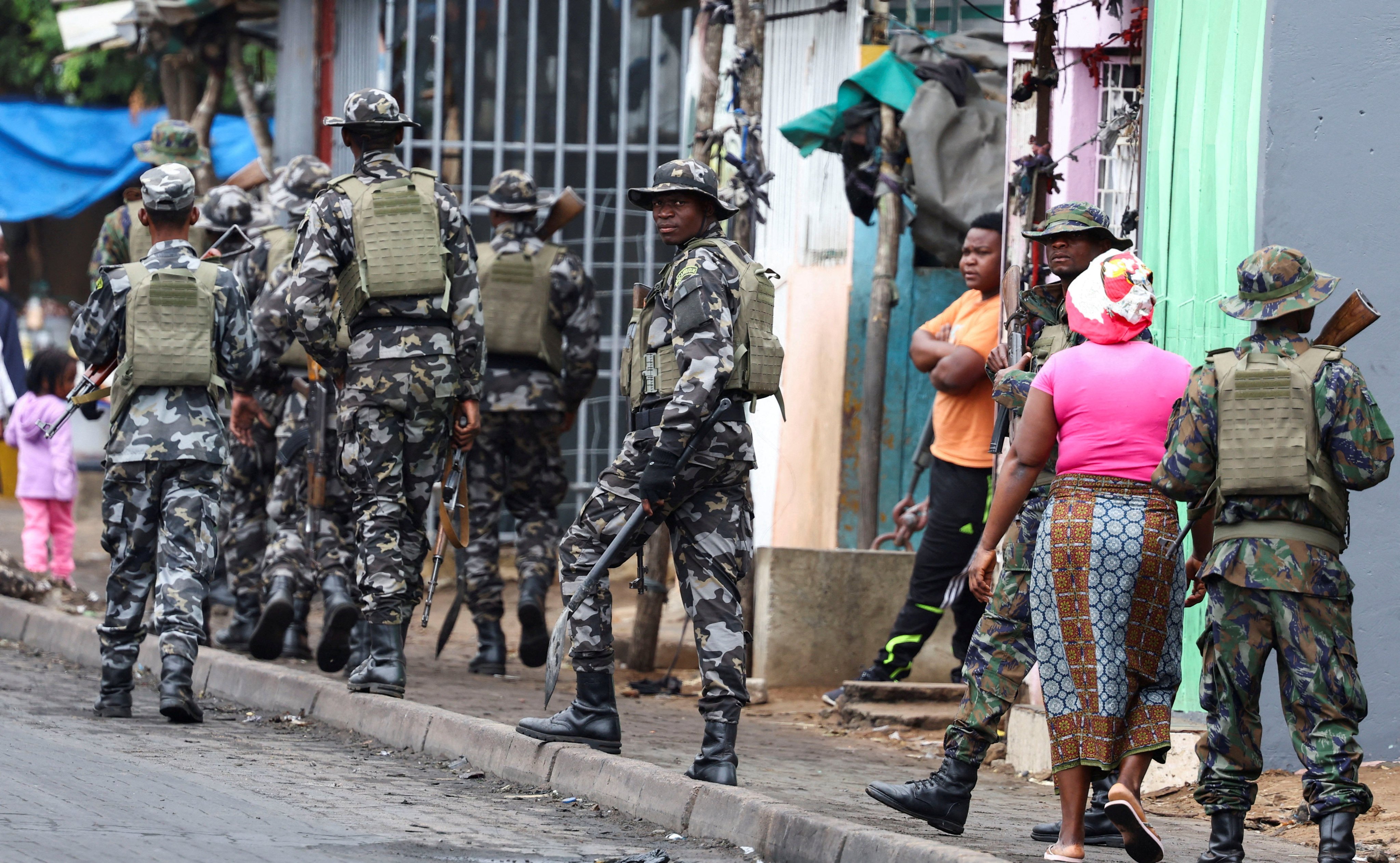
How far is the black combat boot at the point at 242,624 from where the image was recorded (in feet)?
31.0

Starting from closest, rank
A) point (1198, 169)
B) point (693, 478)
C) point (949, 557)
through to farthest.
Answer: point (693, 478), point (1198, 169), point (949, 557)

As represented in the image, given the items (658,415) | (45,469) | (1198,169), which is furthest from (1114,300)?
(45,469)

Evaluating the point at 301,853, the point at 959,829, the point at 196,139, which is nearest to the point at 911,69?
the point at 196,139

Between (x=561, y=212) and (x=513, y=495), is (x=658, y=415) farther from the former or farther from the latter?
(x=561, y=212)

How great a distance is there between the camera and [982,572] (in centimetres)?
560

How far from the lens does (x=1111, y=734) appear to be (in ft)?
16.6

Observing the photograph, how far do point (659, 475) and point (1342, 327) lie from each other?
197cm

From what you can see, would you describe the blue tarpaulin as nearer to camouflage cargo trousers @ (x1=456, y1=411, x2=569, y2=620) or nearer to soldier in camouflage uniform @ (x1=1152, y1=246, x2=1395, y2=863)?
camouflage cargo trousers @ (x1=456, y1=411, x2=569, y2=620)

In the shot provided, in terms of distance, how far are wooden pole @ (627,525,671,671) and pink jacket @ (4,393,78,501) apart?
166 inches

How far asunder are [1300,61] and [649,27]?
6.80 meters

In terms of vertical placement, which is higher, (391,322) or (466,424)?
(391,322)

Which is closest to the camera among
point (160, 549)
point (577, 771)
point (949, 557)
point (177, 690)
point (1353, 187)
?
point (577, 771)

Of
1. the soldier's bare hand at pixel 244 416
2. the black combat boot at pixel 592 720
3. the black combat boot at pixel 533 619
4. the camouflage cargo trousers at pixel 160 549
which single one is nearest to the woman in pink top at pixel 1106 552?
the black combat boot at pixel 592 720

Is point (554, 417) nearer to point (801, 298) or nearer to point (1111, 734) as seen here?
point (801, 298)
